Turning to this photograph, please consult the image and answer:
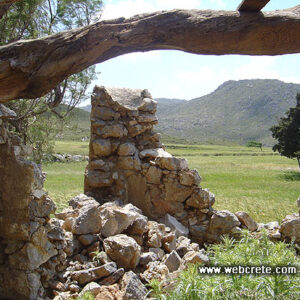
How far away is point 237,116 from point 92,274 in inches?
6923

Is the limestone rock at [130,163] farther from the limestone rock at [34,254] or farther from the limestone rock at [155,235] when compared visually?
the limestone rock at [34,254]

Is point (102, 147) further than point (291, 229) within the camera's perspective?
Yes

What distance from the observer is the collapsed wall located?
8133mm

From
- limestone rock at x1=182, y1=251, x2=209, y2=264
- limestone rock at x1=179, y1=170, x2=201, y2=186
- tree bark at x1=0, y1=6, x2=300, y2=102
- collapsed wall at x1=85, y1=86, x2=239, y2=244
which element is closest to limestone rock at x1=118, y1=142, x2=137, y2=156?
collapsed wall at x1=85, y1=86, x2=239, y2=244

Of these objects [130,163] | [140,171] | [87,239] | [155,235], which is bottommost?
[155,235]

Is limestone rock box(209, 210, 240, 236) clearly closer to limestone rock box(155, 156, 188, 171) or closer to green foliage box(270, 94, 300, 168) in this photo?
limestone rock box(155, 156, 188, 171)

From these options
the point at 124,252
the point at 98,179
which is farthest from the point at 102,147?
the point at 124,252

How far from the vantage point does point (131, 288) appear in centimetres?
427

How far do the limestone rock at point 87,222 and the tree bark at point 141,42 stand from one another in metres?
3.03

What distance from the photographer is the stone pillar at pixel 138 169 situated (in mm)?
8188

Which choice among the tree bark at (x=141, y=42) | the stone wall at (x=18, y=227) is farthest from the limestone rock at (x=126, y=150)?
the tree bark at (x=141, y=42)

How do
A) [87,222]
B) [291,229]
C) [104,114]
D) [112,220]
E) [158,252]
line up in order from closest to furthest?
[87,222] < [112,220] < [158,252] < [291,229] < [104,114]

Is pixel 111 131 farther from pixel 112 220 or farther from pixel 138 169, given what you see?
pixel 112 220

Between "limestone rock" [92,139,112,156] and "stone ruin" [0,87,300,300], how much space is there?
0.03 meters
